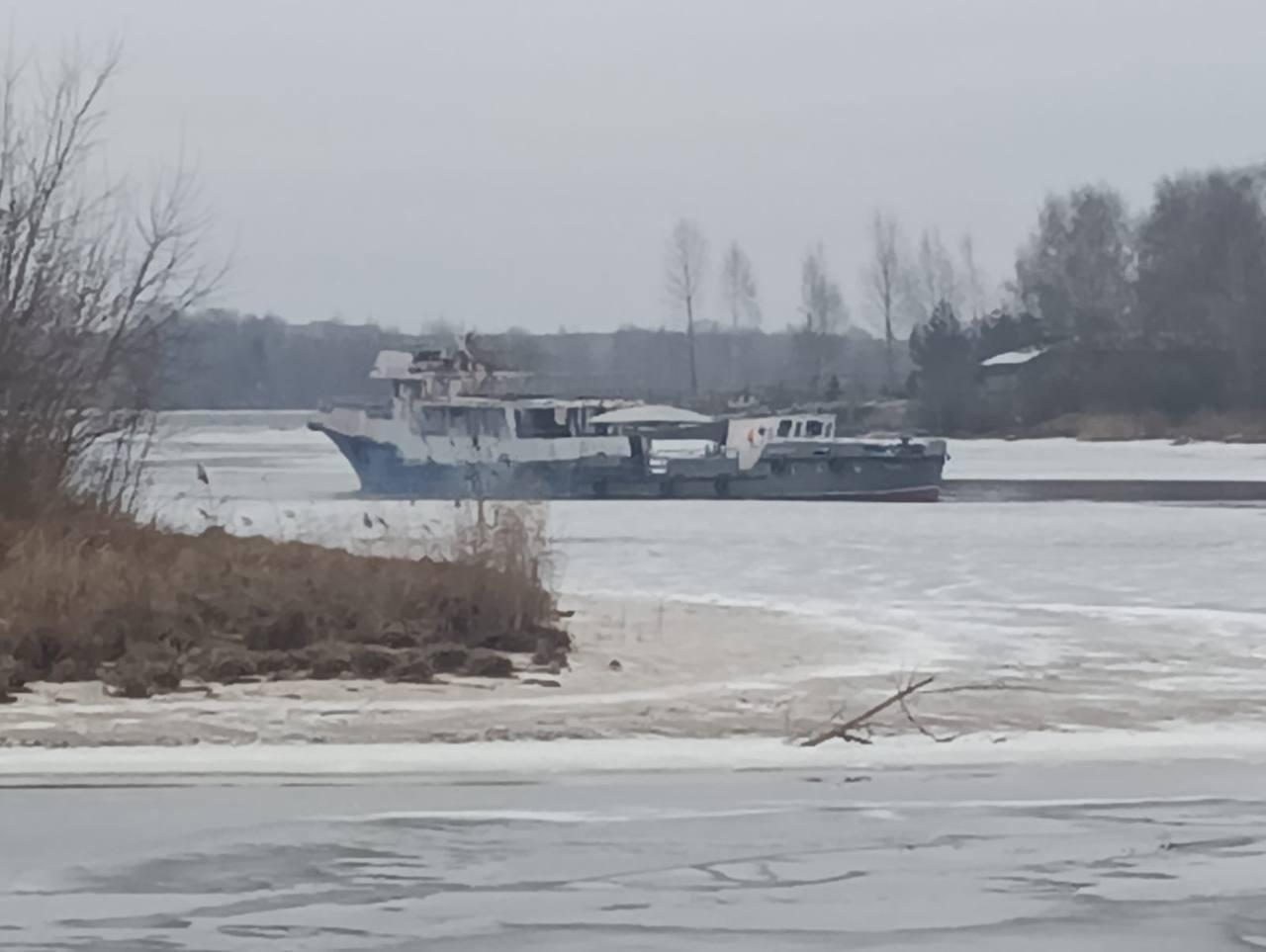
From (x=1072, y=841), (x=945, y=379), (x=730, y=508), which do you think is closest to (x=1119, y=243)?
(x=945, y=379)

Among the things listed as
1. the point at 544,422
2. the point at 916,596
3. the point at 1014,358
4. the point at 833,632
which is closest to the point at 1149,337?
the point at 1014,358

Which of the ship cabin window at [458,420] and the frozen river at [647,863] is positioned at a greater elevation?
the ship cabin window at [458,420]

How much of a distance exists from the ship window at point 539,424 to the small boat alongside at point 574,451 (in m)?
0.03

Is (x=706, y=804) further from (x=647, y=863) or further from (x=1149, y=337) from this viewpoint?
(x=1149, y=337)

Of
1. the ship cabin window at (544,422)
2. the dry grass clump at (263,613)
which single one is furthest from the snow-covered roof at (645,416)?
the dry grass clump at (263,613)

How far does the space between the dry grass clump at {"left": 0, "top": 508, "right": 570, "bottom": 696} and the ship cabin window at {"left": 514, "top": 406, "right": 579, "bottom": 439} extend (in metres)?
43.3

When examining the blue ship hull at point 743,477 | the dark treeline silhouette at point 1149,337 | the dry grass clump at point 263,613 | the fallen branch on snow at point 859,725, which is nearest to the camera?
the fallen branch on snow at point 859,725

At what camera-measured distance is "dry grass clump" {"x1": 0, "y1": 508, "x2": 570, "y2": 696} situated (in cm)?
1445

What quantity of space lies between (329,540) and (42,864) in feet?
47.8

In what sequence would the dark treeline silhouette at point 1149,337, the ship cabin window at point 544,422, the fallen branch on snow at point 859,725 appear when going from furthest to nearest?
the dark treeline silhouette at point 1149,337
the ship cabin window at point 544,422
the fallen branch on snow at point 859,725

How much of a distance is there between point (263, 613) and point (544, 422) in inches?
1838

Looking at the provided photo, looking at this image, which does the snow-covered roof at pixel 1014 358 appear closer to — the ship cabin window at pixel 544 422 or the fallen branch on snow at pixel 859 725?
the ship cabin window at pixel 544 422

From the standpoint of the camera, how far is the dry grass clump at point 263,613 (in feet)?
47.4

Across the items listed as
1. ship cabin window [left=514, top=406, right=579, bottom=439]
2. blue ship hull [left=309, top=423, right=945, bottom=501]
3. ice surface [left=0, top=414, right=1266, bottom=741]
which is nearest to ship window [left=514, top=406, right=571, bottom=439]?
ship cabin window [left=514, top=406, right=579, bottom=439]
